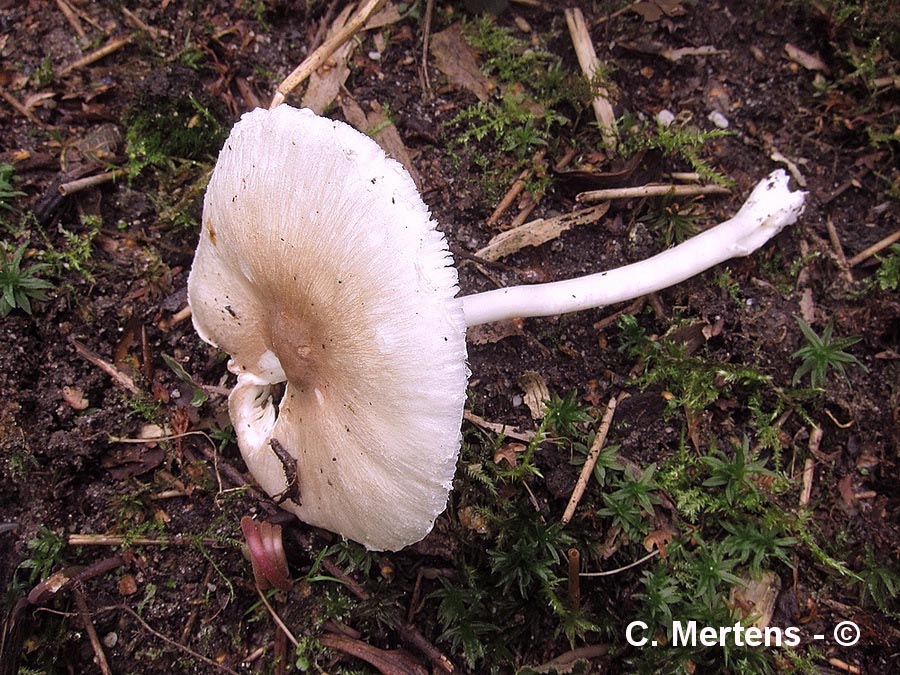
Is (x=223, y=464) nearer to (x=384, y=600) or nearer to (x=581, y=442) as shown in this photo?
(x=384, y=600)

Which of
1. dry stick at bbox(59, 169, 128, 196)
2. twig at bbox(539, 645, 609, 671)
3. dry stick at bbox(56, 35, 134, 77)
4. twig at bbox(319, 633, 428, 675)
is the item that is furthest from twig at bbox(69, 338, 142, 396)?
twig at bbox(539, 645, 609, 671)

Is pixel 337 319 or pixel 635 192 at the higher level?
pixel 337 319

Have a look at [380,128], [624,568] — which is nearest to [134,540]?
[624,568]

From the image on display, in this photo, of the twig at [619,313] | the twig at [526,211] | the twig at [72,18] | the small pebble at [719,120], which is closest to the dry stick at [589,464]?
the twig at [619,313]

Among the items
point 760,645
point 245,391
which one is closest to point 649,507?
point 760,645

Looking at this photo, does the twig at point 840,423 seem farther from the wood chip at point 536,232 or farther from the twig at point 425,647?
the twig at point 425,647

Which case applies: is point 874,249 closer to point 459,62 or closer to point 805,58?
point 805,58
